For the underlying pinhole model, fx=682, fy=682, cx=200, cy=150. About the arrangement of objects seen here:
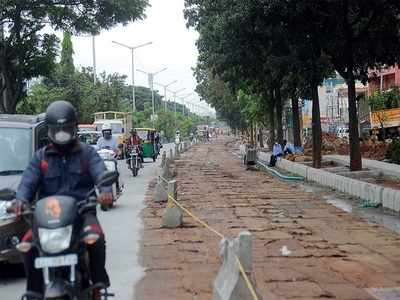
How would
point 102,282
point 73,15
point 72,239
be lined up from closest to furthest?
point 72,239
point 102,282
point 73,15

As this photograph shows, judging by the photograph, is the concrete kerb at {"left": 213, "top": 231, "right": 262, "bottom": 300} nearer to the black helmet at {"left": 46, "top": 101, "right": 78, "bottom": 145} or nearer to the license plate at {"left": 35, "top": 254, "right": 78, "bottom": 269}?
the license plate at {"left": 35, "top": 254, "right": 78, "bottom": 269}

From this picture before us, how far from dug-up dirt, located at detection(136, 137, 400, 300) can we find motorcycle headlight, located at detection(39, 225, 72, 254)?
2.70 meters

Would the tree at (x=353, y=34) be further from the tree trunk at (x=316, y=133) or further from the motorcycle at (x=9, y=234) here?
the motorcycle at (x=9, y=234)

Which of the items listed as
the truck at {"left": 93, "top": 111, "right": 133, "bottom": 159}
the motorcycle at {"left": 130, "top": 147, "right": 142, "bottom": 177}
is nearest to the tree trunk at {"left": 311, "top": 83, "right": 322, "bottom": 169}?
the motorcycle at {"left": 130, "top": 147, "right": 142, "bottom": 177}

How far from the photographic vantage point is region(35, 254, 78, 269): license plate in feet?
15.2

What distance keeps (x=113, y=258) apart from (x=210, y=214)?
16.9 ft

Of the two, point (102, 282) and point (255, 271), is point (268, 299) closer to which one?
point (255, 271)

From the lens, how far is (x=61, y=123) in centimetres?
506

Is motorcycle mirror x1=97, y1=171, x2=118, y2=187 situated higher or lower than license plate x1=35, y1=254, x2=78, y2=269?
higher

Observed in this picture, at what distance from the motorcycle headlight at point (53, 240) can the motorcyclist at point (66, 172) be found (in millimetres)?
396

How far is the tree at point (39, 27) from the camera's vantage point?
27703 mm

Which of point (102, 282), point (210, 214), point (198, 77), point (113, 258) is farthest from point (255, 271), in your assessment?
point (198, 77)

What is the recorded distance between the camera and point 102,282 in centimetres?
512

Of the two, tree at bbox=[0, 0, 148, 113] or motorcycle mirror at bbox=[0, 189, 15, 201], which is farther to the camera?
tree at bbox=[0, 0, 148, 113]
